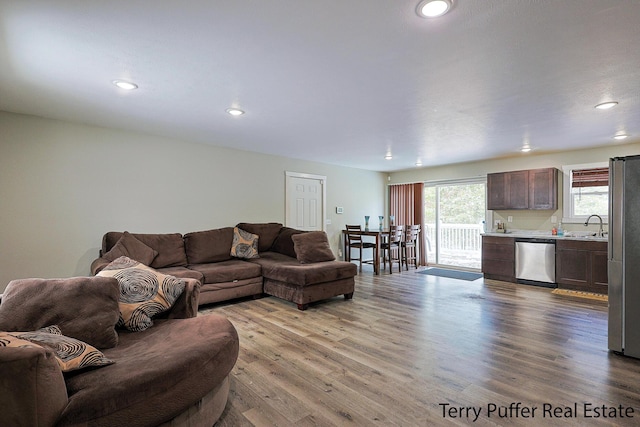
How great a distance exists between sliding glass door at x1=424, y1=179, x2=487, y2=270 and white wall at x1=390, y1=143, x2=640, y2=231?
0.25 meters

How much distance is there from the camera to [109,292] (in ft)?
6.58

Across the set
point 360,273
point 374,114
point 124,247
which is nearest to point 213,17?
point 374,114

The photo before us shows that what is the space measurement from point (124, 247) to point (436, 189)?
6.40 meters

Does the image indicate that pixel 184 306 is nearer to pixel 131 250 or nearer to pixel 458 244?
pixel 131 250

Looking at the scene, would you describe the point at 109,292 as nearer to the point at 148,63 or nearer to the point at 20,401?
the point at 20,401

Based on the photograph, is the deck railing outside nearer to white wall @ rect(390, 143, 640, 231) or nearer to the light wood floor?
white wall @ rect(390, 143, 640, 231)

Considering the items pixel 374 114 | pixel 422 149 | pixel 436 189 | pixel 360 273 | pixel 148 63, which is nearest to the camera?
pixel 148 63

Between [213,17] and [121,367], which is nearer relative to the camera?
[121,367]

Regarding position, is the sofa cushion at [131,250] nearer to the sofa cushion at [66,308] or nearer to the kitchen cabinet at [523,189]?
the sofa cushion at [66,308]

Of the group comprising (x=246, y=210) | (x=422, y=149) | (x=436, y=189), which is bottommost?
(x=246, y=210)

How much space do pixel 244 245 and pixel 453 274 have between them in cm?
422

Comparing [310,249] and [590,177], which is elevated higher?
[590,177]

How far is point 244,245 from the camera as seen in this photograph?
17.0ft

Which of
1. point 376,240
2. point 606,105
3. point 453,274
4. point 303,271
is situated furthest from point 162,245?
point 606,105
